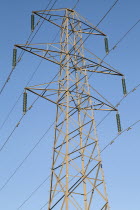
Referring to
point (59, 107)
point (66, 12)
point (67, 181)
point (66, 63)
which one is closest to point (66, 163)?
point (67, 181)

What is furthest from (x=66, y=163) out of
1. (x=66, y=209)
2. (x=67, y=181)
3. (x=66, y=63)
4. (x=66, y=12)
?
(x=66, y=12)

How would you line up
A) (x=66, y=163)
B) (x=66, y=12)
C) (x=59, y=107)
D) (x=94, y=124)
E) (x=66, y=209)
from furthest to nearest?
(x=66, y=12)
(x=59, y=107)
(x=94, y=124)
(x=66, y=163)
(x=66, y=209)

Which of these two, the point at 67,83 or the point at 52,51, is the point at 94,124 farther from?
the point at 52,51

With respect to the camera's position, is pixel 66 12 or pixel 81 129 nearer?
pixel 81 129

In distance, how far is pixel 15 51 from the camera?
2020 cm

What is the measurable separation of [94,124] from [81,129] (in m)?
0.71

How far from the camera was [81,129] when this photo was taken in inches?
747

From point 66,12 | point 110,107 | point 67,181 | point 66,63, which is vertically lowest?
point 67,181

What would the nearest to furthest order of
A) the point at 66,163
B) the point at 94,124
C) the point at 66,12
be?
the point at 66,163, the point at 94,124, the point at 66,12

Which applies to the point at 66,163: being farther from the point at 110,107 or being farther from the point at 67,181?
the point at 110,107

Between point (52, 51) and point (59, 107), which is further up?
point (52, 51)

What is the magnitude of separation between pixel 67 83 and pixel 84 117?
1912 millimetres

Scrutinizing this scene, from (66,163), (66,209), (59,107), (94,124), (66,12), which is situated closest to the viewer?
(66,209)

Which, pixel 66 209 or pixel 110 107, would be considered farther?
→ pixel 110 107
